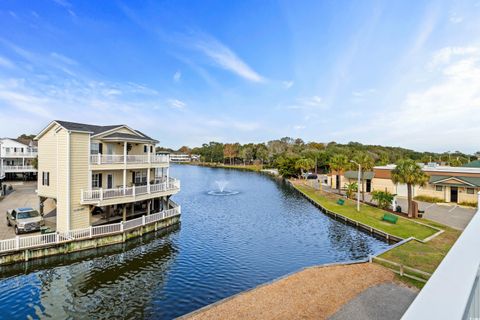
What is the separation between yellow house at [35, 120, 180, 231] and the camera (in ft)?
78.0

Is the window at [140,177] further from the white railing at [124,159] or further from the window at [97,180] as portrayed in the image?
the window at [97,180]

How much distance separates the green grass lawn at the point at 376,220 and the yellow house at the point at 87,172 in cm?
2198

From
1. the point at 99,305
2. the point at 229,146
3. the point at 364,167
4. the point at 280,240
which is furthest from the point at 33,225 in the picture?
the point at 229,146

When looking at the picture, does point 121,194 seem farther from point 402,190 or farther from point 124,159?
point 402,190

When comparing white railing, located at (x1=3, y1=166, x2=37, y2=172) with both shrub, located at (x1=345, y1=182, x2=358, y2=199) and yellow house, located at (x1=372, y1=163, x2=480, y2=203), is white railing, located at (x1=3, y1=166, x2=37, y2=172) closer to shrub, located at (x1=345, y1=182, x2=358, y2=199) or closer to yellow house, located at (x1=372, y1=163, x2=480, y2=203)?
shrub, located at (x1=345, y1=182, x2=358, y2=199)

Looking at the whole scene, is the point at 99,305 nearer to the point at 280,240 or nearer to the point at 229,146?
the point at 280,240

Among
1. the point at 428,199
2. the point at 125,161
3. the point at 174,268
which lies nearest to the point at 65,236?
the point at 125,161

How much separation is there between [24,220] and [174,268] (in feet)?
44.0

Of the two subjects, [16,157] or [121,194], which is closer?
[121,194]

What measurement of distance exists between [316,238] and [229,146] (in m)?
149

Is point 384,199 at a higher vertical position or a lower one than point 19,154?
lower

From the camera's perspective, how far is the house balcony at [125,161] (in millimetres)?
25609

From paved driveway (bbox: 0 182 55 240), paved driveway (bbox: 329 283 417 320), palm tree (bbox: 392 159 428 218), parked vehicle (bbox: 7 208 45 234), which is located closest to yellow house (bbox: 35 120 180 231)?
parked vehicle (bbox: 7 208 45 234)

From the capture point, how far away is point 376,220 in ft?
107
